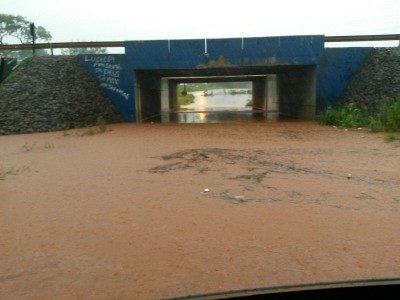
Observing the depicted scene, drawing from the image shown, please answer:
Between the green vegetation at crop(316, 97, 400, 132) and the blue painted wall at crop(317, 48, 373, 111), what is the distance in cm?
72

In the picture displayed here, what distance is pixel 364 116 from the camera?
15.4 metres

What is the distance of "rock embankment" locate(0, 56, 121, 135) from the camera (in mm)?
15352

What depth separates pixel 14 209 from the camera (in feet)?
19.0

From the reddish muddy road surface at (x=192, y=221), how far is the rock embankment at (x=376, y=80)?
641 cm

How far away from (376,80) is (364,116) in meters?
2.10

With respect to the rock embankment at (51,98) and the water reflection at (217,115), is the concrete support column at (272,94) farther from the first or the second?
the rock embankment at (51,98)

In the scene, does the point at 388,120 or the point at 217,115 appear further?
the point at 217,115

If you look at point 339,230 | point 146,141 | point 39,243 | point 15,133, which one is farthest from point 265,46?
point 39,243

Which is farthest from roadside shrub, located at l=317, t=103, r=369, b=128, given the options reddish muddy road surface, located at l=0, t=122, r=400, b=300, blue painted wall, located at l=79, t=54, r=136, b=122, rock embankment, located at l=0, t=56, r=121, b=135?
rock embankment, located at l=0, t=56, r=121, b=135

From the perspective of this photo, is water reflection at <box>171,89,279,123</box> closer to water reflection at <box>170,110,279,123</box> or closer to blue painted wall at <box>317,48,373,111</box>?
water reflection at <box>170,110,279,123</box>

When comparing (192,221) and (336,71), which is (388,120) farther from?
(192,221)

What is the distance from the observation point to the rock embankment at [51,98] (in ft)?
50.4

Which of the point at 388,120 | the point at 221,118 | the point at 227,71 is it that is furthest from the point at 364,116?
the point at 221,118

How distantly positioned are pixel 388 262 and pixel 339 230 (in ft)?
2.95
